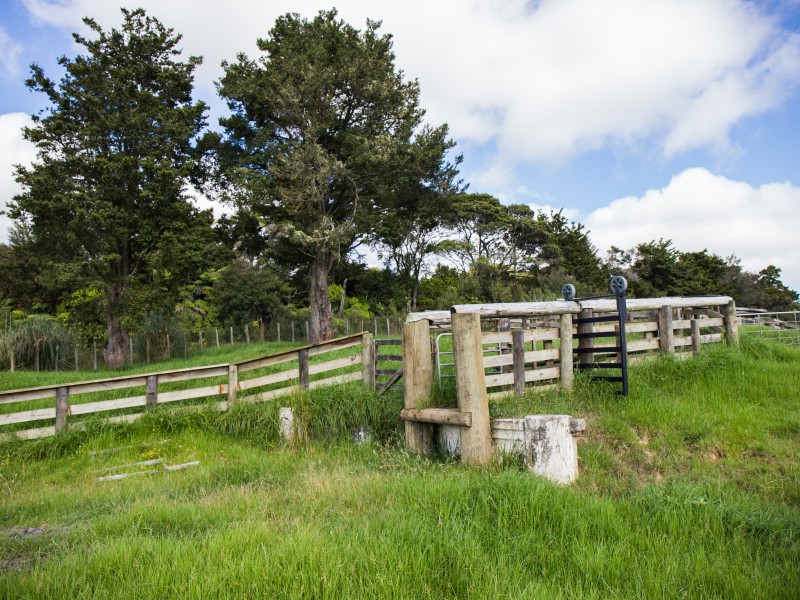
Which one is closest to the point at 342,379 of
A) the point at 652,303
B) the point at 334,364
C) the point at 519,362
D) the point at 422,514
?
the point at 334,364

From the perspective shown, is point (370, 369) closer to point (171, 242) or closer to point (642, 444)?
point (642, 444)

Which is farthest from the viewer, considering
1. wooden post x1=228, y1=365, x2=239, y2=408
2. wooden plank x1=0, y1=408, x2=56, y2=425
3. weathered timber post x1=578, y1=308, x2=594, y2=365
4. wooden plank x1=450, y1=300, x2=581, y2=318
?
wooden post x1=228, y1=365, x2=239, y2=408

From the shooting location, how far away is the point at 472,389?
6227 mm

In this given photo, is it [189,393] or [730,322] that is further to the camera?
[730,322]

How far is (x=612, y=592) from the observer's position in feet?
10.4

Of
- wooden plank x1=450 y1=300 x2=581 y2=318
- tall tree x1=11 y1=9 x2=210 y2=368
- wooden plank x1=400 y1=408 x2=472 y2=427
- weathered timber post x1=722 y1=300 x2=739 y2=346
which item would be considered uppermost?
tall tree x1=11 y1=9 x2=210 y2=368

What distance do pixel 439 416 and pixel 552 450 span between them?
4.60 ft

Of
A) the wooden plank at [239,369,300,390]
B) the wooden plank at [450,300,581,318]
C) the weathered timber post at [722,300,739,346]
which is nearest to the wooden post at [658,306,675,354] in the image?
the weathered timber post at [722,300,739,346]

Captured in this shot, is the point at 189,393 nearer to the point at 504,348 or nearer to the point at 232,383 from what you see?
the point at 232,383

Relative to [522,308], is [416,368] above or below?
below

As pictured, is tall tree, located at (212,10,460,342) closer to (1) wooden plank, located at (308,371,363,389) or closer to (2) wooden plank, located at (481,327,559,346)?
(1) wooden plank, located at (308,371,363,389)

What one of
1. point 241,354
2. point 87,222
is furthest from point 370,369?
point 87,222

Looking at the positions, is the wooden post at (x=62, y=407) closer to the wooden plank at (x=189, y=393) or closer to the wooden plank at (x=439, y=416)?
the wooden plank at (x=189, y=393)

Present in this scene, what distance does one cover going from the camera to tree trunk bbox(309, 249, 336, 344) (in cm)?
2442
